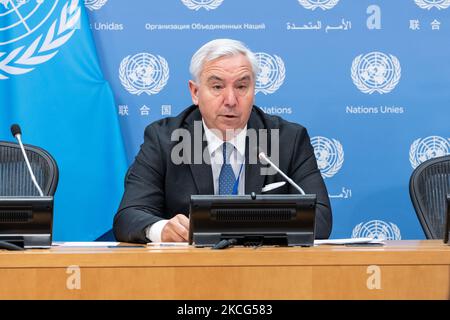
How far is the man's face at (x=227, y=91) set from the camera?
3.16m

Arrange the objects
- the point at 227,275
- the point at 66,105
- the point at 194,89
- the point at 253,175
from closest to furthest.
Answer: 1. the point at 227,275
2. the point at 253,175
3. the point at 194,89
4. the point at 66,105

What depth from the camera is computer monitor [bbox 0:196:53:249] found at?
232cm

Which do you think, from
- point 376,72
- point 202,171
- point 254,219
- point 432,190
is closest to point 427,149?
point 376,72

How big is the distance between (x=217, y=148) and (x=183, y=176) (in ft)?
0.59

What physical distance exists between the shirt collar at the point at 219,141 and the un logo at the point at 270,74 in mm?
802

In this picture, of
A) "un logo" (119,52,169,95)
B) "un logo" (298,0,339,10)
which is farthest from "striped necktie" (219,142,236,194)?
"un logo" (298,0,339,10)

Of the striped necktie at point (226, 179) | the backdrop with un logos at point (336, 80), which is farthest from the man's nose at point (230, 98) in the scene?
the backdrop with un logos at point (336, 80)

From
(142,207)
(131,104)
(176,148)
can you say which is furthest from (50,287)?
(131,104)

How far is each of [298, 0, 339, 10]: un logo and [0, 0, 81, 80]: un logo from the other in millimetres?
1121

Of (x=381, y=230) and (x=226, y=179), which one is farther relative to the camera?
(x=381, y=230)

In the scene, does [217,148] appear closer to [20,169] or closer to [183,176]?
[183,176]

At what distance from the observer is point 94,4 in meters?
3.93

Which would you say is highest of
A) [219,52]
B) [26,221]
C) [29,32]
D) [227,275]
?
[29,32]
